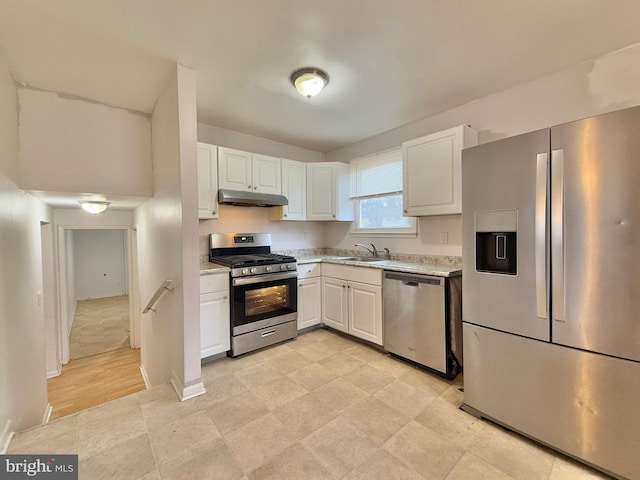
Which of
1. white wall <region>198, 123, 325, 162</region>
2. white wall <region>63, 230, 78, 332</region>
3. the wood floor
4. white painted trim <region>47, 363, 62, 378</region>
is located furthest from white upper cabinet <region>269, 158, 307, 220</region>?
white painted trim <region>47, 363, 62, 378</region>

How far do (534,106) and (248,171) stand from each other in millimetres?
2800

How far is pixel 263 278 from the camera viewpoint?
283 cm

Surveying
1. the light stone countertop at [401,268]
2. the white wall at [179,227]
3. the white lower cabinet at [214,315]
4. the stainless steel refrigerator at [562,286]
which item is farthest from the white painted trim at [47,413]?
the stainless steel refrigerator at [562,286]

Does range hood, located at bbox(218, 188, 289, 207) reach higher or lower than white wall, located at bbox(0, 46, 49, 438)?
higher

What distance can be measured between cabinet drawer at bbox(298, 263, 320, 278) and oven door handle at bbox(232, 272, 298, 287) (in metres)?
0.12

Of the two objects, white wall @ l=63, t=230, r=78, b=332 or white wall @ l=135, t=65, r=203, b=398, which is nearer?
white wall @ l=135, t=65, r=203, b=398

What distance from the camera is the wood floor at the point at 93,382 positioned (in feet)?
9.87

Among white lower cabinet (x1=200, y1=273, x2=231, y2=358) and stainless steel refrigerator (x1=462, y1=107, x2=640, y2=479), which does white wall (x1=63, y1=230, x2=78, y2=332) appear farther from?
stainless steel refrigerator (x1=462, y1=107, x2=640, y2=479)

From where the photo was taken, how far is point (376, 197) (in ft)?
11.7

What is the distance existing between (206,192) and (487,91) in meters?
2.87

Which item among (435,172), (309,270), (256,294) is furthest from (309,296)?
(435,172)

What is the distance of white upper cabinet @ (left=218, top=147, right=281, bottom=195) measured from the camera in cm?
294

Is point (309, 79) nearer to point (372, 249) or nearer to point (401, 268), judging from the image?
point (401, 268)

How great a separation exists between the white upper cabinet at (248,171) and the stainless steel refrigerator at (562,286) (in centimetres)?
222
